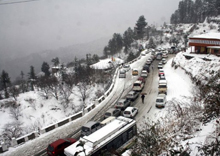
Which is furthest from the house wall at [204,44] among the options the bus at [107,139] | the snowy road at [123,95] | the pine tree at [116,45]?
the pine tree at [116,45]

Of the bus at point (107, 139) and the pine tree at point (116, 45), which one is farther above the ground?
the pine tree at point (116, 45)

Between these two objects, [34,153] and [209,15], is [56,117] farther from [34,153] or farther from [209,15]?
[209,15]

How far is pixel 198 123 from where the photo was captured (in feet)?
35.3

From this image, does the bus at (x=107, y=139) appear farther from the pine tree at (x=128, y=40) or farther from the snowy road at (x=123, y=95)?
the pine tree at (x=128, y=40)

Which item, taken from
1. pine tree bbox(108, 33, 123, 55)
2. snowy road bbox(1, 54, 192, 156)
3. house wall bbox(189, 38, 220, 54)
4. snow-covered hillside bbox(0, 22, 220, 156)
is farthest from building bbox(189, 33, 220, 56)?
pine tree bbox(108, 33, 123, 55)

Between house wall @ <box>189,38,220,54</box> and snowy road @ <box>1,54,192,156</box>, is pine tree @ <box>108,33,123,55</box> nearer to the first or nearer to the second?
snowy road @ <box>1,54,192,156</box>

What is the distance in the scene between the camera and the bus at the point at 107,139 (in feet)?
33.8

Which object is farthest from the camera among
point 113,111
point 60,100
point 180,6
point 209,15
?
point 180,6

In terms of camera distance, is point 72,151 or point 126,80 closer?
point 72,151

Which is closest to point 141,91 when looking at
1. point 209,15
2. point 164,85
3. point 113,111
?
point 164,85

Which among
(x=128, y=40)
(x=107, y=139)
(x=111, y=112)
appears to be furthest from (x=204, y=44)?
(x=128, y=40)

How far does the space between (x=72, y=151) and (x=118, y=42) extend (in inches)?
3836

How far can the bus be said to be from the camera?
1029 centimetres

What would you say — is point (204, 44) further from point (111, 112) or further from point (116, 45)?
point (116, 45)
